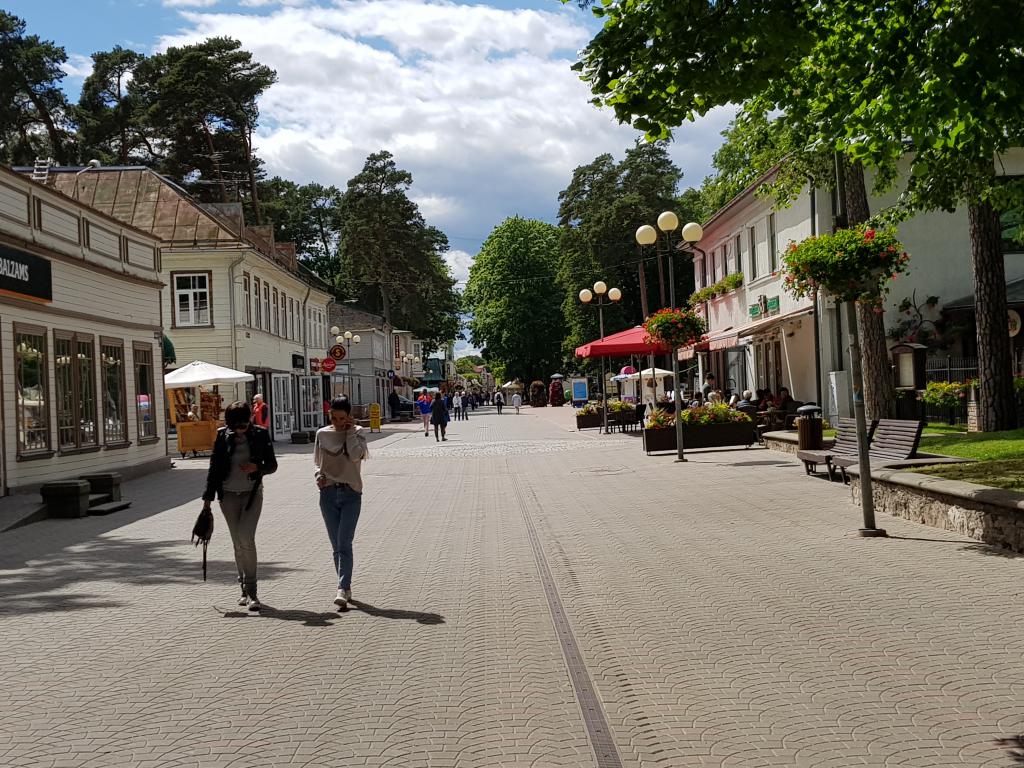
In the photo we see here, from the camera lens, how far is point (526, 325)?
269 feet

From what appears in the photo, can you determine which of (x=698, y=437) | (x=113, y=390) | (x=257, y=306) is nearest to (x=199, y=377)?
(x=113, y=390)

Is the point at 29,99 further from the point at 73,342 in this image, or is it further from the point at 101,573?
the point at 101,573

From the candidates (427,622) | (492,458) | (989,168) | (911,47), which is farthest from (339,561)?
(492,458)

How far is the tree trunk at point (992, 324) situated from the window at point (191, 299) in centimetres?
2627

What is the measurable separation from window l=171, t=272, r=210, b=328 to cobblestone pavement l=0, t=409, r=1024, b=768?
25166mm

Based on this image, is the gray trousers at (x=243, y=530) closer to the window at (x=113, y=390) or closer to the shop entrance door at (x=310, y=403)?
the window at (x=113, y=390)

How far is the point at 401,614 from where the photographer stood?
7789mm

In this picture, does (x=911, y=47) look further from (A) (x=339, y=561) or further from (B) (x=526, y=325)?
(B) (x=526, y=325)

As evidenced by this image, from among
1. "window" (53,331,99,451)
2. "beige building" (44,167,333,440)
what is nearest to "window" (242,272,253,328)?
"beige building" (44,167,333,440)

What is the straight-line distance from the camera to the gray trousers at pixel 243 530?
8.17 m

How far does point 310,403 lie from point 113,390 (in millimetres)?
27858

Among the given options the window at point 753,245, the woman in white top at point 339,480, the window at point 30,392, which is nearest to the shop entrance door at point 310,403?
the window at point 753,245

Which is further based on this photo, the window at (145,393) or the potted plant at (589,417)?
the potted plant at (589,417)

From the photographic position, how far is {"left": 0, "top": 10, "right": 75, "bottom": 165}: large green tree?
44719 mm
